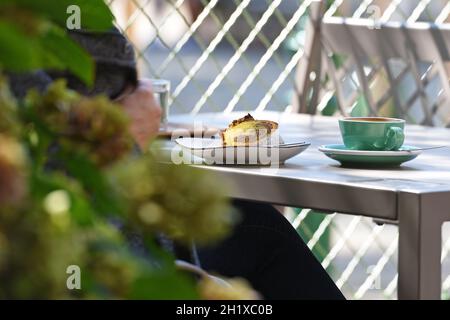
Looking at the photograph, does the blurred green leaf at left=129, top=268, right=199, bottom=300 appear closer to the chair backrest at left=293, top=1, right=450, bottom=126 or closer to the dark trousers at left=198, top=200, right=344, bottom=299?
the dark trousers at left=198, top=200, right=344, bottom=299

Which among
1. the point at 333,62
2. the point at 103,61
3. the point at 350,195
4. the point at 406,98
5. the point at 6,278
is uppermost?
the point at 333,62

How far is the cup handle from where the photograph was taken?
1184 millimetres

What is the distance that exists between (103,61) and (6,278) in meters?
0.77

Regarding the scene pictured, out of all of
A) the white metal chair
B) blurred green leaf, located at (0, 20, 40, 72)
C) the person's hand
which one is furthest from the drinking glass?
blurred green leaf, located at (0, 20, 40, 72)

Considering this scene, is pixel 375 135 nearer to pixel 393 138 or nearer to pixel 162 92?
pixel 393 138

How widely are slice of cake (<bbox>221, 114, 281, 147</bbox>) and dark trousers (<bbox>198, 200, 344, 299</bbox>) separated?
8.7 inches

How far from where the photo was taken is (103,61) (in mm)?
986

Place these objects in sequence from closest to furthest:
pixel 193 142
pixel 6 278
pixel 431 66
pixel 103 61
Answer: pixel 6 278, pixel 103 61, pixel 193 142, pixel 431 66

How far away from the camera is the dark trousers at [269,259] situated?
4.33ft

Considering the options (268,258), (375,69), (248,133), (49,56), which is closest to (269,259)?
(268,258)

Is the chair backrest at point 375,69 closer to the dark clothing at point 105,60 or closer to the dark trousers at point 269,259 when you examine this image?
the dark trousers at point 269,259

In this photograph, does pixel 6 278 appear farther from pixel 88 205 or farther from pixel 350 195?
pixel 350 195

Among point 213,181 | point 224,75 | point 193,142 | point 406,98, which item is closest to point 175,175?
point 213,181

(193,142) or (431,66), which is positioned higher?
(431,66)
